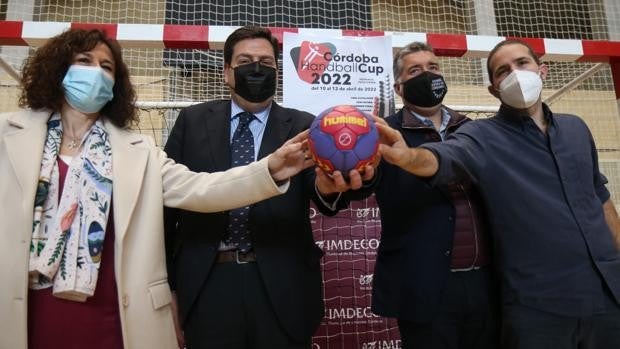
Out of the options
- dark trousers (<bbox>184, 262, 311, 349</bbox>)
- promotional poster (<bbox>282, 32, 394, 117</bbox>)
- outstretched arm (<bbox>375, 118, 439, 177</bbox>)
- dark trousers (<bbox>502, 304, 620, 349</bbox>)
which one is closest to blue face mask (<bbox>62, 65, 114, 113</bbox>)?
dark trousers (<bbox>184, 262, 311, 349</bbox>)

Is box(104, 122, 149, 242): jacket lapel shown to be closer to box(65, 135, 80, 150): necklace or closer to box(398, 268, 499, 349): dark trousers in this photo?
box(65, 135, 80, 150): necklace

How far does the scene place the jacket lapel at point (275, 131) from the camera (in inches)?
81.6

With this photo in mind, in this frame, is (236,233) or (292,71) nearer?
(236,233)

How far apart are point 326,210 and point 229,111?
676mm

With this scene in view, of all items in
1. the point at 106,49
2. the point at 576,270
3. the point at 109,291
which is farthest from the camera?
the point at 106,49

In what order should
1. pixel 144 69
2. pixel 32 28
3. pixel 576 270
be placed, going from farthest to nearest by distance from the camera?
pixel 144 69
pixel 32 28
pixel 576 270

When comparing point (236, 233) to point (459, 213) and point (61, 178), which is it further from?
point (459, 213)

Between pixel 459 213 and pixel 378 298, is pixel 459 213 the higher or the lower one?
the higher one

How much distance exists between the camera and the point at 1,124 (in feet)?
5.93

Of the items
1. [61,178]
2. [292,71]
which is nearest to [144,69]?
[292,71]

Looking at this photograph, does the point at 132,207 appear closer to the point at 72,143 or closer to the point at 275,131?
the point at 72,143

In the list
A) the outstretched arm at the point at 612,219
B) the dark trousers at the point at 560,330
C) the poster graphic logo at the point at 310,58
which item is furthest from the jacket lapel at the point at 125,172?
the outstretched arm at the point at 612,219

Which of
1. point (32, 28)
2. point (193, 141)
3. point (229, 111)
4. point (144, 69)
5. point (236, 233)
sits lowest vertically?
point (236, 233)

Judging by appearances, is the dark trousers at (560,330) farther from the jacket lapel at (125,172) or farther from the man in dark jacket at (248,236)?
the jacket lapel at (125,172)
